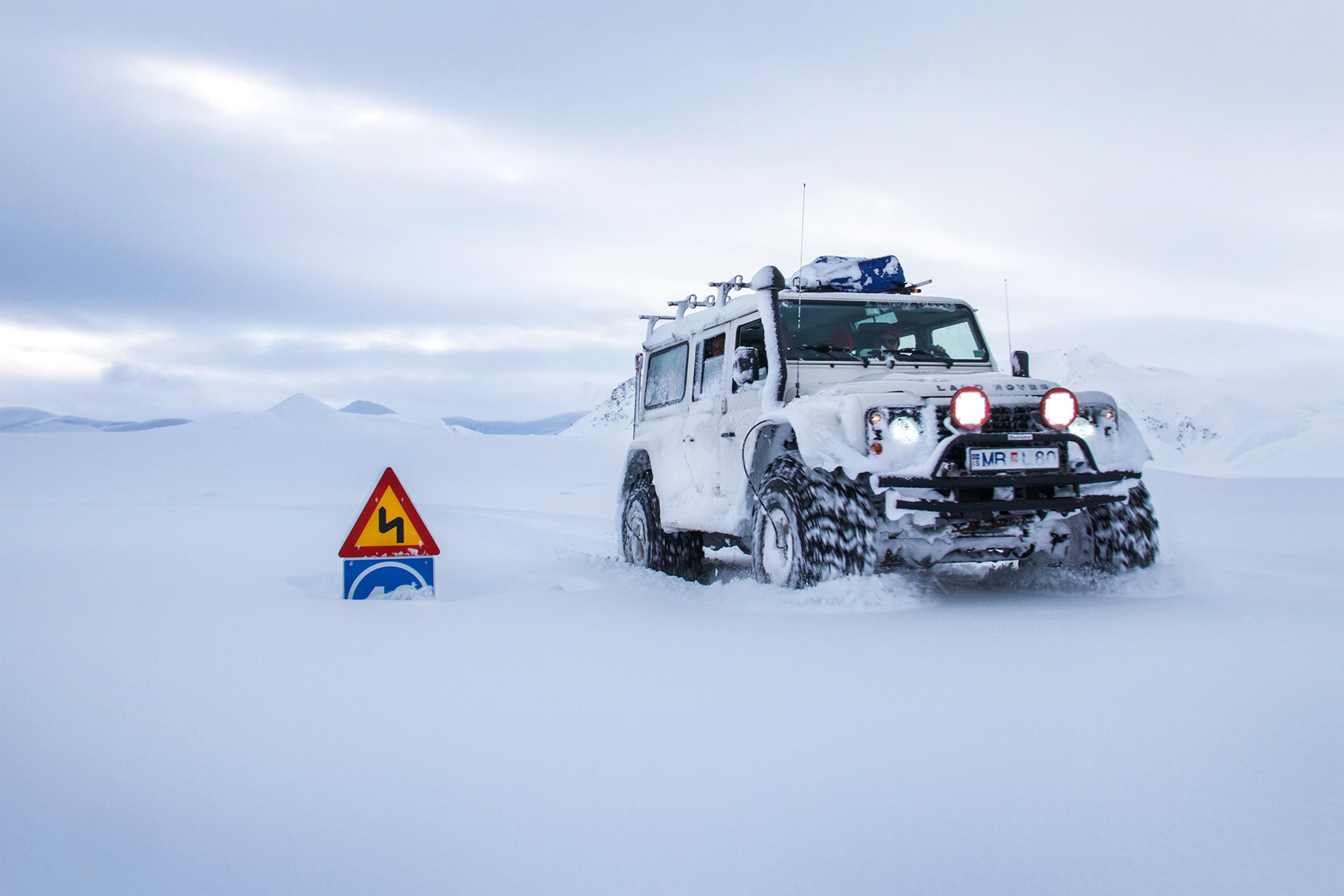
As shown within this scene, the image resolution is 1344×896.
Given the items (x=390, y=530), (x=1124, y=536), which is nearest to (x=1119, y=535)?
(x=1124, y=536)

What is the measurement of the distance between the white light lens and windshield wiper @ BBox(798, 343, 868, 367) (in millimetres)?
1132

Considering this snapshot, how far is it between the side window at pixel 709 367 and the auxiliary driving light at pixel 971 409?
1964 mm

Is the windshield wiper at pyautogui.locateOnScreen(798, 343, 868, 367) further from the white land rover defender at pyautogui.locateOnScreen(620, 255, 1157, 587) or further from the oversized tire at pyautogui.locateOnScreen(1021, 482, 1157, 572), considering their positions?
the oversized tire at pyautogui.locateOnScreen(1021, 482, 1157, 572)

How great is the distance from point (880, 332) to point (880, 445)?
1.64 meters

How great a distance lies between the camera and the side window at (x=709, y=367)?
20.1 feet

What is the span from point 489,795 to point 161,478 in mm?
21962

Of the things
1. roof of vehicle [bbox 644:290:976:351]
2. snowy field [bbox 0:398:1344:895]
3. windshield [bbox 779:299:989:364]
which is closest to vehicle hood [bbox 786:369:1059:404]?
windshield [bbox 779:299:989:364]

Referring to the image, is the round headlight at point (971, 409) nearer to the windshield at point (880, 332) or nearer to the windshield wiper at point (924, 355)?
the windshield at point (880, 332)

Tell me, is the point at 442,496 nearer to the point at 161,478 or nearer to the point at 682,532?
the point at 161,478

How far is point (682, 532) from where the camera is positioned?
257 inches

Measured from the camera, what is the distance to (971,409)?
433 cm

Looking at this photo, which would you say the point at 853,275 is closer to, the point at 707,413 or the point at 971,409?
the point at 707,413

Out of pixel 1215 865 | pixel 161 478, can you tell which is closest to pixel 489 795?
pixel 1215 865

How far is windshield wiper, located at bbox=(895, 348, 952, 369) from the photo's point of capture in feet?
18.6
